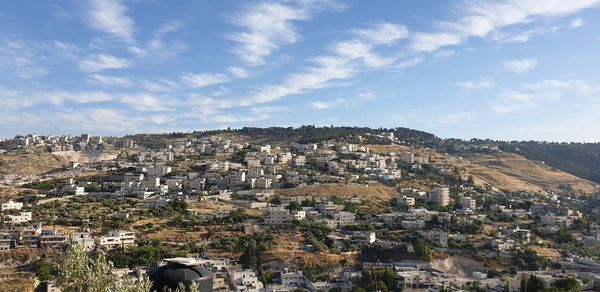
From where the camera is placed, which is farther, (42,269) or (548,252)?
(548,252)

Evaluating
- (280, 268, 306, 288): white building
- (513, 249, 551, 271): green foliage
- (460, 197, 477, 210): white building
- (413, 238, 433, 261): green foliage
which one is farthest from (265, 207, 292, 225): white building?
(460, 197, 477, 210): white building

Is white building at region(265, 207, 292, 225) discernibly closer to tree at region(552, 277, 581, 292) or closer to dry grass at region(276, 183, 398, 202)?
dry grass at region(276, 183, 398, 202)

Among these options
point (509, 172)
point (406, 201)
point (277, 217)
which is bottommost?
point (277, 217)

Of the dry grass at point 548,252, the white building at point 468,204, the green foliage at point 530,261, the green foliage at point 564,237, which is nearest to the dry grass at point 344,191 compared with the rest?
the white building at point 468,204

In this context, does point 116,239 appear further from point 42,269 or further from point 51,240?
point 42,269

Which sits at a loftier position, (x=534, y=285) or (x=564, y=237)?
(x=534, y=285)

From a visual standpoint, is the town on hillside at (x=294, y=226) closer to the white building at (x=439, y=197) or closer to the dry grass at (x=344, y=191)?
the white building at (x=439, y=197)

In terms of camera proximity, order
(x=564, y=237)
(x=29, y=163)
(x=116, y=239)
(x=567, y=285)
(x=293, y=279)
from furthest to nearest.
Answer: (x=29, y=163) < (x=564, y=237) < (x=116, y=239) < (x=293, y=279) < (x=567, y=285)

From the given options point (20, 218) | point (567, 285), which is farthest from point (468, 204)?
point (20, 218)

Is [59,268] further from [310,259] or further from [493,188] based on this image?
[493,188]
